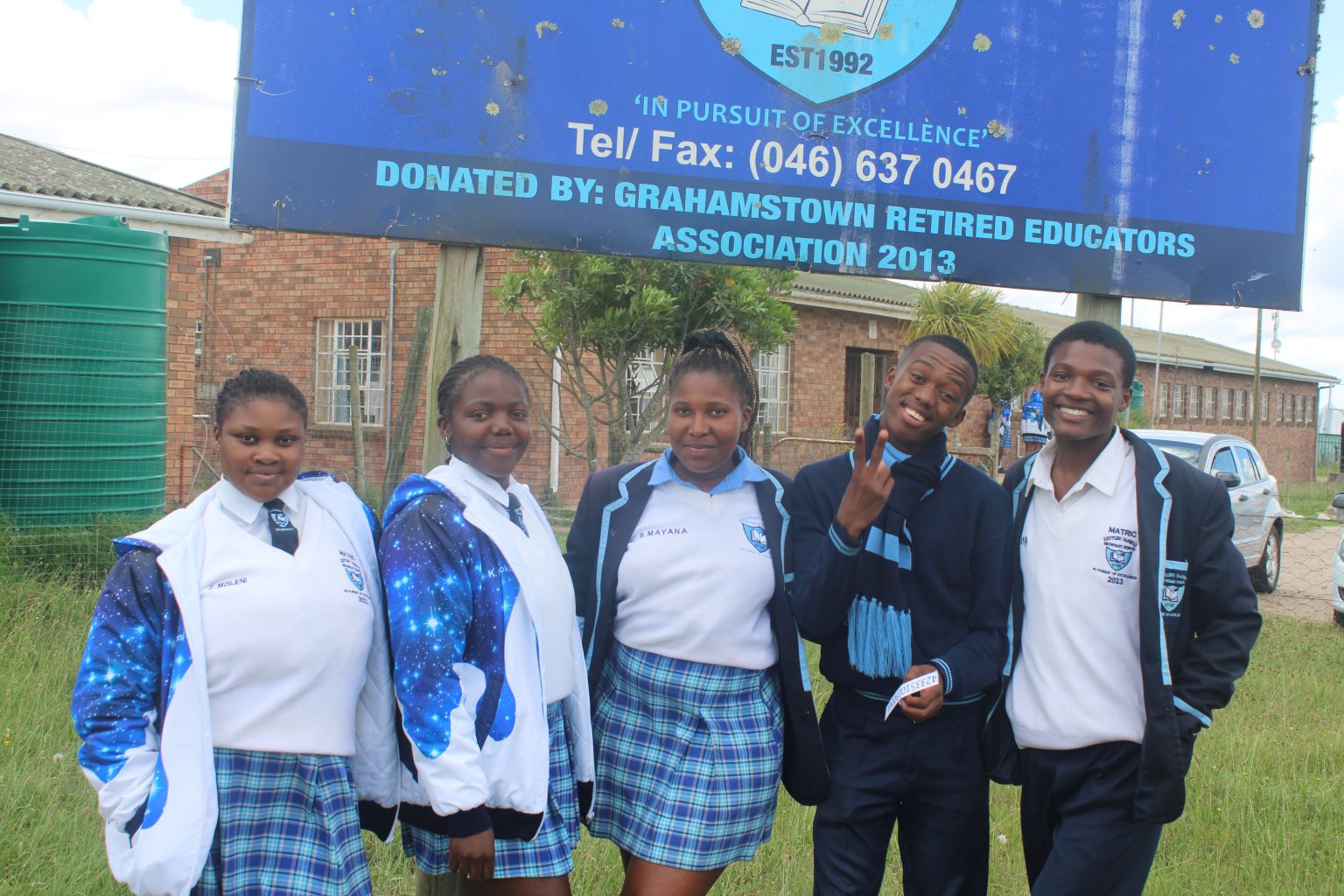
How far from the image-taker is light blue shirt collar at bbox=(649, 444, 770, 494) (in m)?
2.77

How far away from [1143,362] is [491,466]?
109ft

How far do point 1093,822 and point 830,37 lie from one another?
260 centimetres

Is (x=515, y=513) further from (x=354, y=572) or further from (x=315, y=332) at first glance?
(x=315, y=332)

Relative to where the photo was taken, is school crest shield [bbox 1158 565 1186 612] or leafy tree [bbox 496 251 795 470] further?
leafy tree [bbox 496 251 795 470]

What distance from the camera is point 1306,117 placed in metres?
4.08

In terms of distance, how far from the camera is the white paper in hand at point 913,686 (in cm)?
256

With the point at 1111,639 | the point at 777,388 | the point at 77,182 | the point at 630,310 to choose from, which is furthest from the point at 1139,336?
the point at 1111,639

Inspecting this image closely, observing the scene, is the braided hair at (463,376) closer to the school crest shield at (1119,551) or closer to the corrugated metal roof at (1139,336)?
the school crest shield at (1119,551)

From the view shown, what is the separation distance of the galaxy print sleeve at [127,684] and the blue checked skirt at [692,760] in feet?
3.48

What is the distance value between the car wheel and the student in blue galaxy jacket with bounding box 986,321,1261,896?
367 inches

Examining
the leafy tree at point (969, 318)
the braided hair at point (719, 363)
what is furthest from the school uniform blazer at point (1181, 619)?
the leafy tree at point (969, 318)

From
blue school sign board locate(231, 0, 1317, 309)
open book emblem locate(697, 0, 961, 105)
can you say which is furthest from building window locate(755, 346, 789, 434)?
open book emblem locate(697, 0, 961, 105)

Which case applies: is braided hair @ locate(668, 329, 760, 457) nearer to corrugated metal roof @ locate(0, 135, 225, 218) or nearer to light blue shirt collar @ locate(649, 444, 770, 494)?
light blue shirt collar @ locate(649, 444, 770, 494)

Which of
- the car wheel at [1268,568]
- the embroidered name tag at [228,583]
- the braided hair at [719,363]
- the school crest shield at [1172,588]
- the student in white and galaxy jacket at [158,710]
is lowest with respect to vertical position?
the car wheel at [1268,568]
